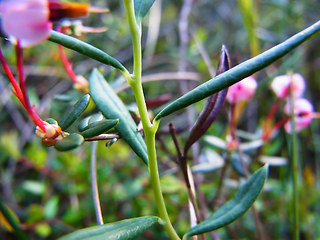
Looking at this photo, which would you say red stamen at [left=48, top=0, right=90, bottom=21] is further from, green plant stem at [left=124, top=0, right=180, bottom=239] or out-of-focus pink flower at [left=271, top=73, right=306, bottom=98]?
out-of-focus pink flower at [left=271, top=73, right=306, bottom=98]

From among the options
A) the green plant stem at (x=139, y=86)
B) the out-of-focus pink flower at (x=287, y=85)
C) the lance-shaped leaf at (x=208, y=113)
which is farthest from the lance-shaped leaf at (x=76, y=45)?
the out-of-focus pink flower at (x=287, y=85)

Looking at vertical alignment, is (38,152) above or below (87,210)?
above

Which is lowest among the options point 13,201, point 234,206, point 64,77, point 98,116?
point 13,201

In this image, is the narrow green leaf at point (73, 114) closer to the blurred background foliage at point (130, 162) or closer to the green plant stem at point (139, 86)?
the green plant stem at point (139, 86)

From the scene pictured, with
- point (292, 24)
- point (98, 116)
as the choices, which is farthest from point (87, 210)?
point (292, 24)

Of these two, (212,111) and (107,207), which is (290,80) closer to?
(212,111)
